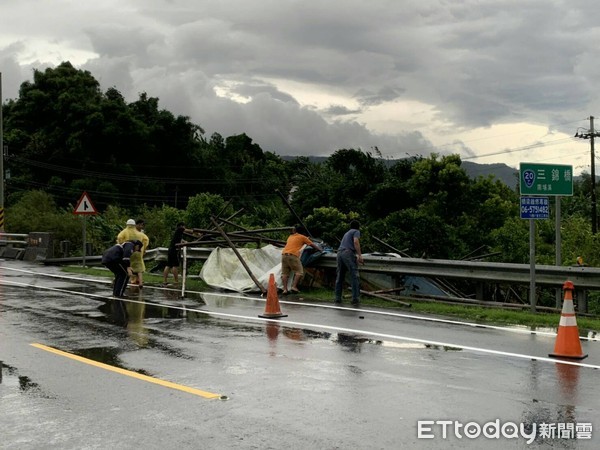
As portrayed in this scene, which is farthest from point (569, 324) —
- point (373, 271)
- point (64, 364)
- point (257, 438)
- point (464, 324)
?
point (373, 271)

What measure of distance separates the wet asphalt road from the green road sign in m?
3.63

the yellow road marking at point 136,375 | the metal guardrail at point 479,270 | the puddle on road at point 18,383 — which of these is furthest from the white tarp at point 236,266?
the puddle on road at point 18,383

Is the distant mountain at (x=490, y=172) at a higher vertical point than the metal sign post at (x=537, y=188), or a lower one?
higher

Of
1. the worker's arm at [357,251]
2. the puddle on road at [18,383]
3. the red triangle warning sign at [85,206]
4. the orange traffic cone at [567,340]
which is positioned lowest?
the puddle on road at [18,383]

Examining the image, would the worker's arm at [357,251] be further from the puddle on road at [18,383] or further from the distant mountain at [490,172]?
the distant mountain at [490,172]

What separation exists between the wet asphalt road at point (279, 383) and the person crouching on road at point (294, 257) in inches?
151

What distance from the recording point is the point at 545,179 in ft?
47.4

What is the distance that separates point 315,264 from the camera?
59.4 ft

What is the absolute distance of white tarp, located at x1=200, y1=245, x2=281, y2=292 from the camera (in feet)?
60.7

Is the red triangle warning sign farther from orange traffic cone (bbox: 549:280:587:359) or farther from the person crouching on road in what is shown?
orange traffic cone (bbox: 549:280:587:359)

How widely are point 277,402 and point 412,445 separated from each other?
1.69m

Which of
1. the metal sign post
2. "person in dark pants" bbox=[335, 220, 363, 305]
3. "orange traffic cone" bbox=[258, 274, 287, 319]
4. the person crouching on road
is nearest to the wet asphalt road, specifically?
"orange traffic cone" bbox=[258, 274, 287, 319]

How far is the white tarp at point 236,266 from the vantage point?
728 inches

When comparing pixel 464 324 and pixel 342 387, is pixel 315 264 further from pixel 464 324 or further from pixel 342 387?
pixel 342 387
